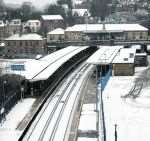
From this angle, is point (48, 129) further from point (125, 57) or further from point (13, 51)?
point (13, 51)

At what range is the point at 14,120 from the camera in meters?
23.8

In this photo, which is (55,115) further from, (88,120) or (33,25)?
(33,25)

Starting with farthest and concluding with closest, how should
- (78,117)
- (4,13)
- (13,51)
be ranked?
(4,13) → (13,51) → (78,117)

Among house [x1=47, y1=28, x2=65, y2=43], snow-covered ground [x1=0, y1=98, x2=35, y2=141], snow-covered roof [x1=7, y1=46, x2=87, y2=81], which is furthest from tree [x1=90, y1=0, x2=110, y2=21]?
snow-covered ground [x1=0, y1=98, x2=35, y2=141]

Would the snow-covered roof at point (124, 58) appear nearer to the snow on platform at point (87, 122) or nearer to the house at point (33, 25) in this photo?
the snow on platform at point (87, 122)

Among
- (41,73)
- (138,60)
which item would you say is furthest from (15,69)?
(138,60)

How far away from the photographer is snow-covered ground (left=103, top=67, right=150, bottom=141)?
2169cm

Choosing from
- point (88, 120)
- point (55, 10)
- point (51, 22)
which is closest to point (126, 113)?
point (88, 120)

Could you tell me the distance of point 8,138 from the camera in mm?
20672

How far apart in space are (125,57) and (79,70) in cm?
528

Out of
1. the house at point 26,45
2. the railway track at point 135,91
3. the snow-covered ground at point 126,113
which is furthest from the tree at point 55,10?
the railway track at point 135,91

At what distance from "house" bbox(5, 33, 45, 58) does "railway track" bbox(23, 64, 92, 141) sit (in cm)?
2144

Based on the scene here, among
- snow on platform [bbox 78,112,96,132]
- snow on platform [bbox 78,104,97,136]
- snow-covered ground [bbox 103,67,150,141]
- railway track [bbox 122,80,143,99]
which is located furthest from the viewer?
railway track [bbox 122,80,143,99]

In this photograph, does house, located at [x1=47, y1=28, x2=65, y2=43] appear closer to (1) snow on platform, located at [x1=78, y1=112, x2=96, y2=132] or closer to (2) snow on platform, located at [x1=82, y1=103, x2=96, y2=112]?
(2) snow on platform, located at [x1=82, y1=103, x2=96, y2=112]
